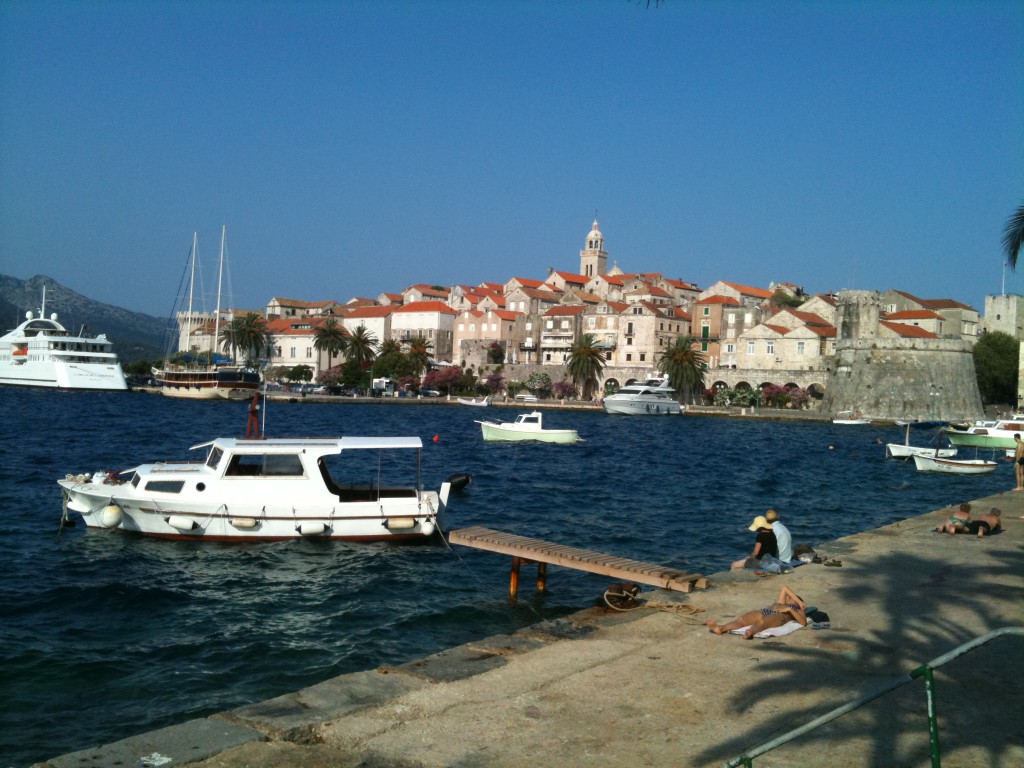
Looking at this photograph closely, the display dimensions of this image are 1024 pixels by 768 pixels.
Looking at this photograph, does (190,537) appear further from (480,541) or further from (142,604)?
(480,541)

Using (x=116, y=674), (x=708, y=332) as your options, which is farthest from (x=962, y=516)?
(x=708, y=332)

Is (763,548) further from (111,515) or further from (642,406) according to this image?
(642,406)

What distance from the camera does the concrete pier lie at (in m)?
6.45

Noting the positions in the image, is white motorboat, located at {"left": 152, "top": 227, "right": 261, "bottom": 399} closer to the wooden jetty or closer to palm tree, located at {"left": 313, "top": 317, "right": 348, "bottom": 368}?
palm tree, located at {"left": 313, "top": 317, "right": 348, "bottom": 368}

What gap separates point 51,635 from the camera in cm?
1238

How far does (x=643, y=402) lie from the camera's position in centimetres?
7981

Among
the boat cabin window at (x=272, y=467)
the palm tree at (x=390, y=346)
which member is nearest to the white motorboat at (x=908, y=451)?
the boat cabin window at (x=272, y=467)

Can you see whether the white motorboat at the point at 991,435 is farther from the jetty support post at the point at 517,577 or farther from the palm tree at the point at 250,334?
the palm tree at the point at 250,334

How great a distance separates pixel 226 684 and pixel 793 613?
667 cm

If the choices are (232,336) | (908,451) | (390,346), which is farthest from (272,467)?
(232,336)

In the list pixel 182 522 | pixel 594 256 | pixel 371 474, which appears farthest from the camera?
pixel 594 256

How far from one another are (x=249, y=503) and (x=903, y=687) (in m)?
13.6

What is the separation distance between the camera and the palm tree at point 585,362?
93.6 m

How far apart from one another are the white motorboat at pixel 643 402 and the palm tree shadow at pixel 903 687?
224ft
